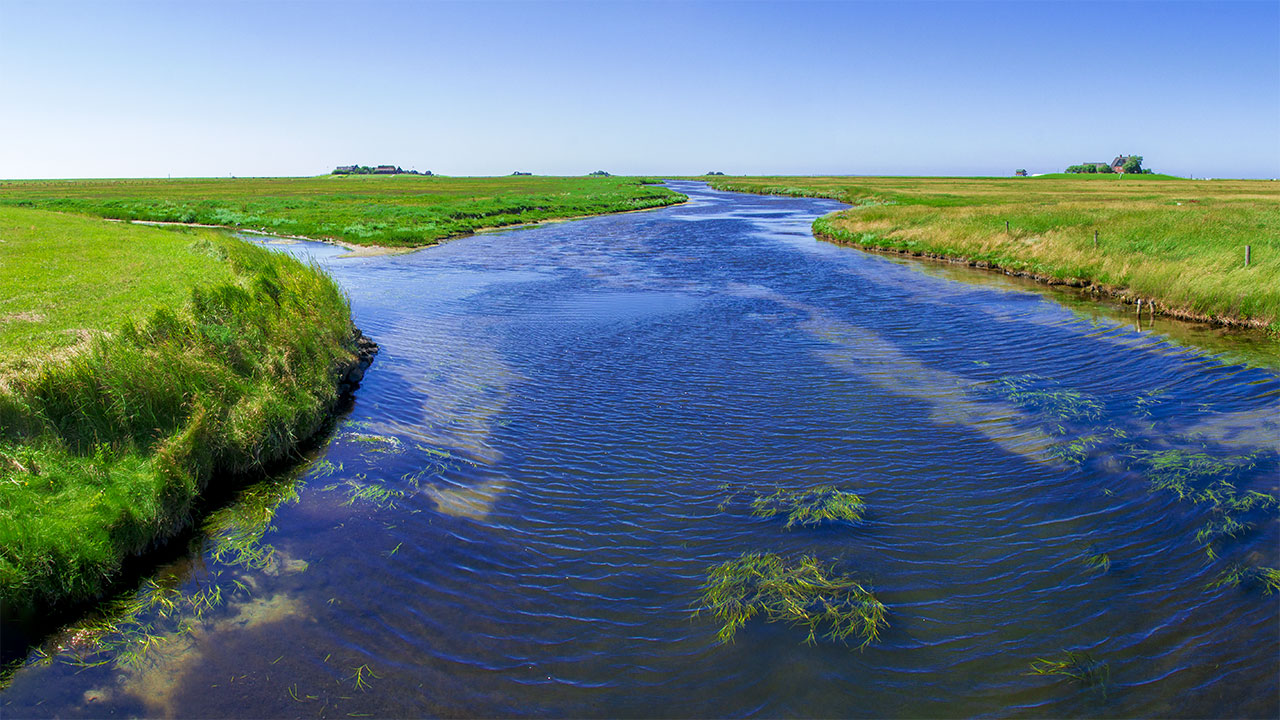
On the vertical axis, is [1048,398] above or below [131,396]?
below

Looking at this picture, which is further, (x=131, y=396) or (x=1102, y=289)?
(x=1102, y=289)

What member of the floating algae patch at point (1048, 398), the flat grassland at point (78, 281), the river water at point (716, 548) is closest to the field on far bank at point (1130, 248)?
the river water at point (716, 548)

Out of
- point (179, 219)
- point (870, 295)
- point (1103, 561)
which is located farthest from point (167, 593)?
point (179, 219)

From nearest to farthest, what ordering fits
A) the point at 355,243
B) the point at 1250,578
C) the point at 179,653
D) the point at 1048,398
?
the point at 179,653
the point at 1250,578
the point at 1048,398
the point at 355,243

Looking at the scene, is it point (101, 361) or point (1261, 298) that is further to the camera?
point (1261, 298)

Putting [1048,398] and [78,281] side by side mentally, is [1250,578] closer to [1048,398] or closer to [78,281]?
[1048,398]

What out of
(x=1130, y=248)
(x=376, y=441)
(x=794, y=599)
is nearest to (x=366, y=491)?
(x=376, y=441)

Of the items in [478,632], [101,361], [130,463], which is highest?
[101,361]

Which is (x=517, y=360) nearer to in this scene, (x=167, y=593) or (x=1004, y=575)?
(x=167, y=593)
